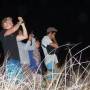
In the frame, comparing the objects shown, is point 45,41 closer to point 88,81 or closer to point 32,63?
point 32,63

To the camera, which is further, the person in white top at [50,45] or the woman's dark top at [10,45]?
the person in white top at [50,45]

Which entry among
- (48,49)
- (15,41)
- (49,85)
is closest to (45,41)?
(48,49)

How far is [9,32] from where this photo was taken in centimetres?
789

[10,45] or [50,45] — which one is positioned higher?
[10,45]

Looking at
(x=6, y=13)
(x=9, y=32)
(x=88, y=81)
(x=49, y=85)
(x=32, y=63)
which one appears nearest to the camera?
(x=49, y=85)

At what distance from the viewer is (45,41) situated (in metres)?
8.59

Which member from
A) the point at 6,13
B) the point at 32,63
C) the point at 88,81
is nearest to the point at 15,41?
the point at 32,63

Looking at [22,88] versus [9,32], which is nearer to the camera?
[22,88]

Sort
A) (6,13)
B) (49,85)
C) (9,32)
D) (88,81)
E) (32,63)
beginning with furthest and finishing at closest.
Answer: (6,13) < (32,63) < (9,32) < (88,81) < (49,85)

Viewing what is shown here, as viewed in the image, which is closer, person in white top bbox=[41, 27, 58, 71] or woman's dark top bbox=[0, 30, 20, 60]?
woman's dark top bbox=[0, 30, 20, 60]

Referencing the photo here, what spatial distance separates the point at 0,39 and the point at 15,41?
245 mm

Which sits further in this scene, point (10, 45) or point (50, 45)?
point (50, 45)

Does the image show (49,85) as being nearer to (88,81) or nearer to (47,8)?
(88,81)

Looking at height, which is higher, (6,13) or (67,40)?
(6,13)
